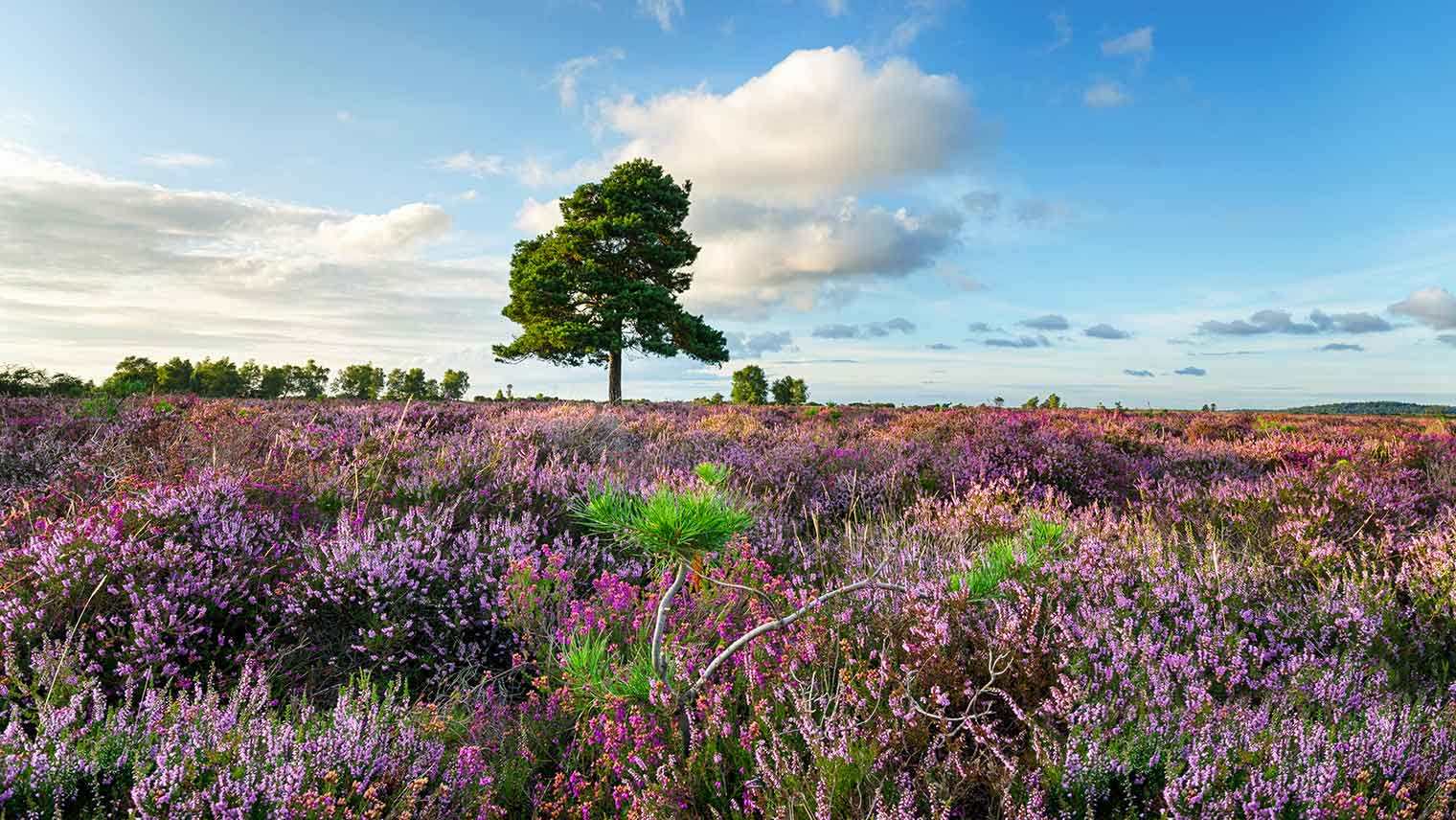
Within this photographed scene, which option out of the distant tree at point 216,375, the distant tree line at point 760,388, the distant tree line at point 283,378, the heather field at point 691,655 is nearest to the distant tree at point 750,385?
the distant tree line at point 760,388

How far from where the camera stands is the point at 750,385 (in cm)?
5825

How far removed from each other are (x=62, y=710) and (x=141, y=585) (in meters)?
1.19

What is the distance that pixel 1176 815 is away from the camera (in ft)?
5.51

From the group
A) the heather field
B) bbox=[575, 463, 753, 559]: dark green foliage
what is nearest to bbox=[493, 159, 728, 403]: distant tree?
the heather field

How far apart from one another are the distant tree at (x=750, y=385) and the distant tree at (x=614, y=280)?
28.2 meters

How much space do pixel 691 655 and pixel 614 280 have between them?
25604 mm

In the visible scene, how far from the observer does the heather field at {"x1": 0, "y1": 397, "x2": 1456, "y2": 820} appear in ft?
6.12

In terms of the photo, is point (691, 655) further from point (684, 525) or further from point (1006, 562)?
point (1006, 562)

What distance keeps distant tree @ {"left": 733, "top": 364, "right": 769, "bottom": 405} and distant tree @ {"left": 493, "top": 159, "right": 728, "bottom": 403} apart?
92.7 ft

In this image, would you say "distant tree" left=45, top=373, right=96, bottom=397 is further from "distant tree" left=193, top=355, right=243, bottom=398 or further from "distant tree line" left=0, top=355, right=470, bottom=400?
"distant tree" left=193, top=355, right=243, bottom=398

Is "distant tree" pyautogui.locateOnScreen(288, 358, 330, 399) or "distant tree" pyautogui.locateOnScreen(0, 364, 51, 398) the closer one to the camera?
"distant tree" pyautogui.locateOnScreen(0, 364, 51, 398)

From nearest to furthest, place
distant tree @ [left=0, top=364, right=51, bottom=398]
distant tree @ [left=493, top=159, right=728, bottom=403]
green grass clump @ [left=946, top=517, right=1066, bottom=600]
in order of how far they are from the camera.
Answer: green grass clump @ [left=946, top=517, right=1066, bottom=600] → distant tree @ [left=0, top=364, right=51, bottom=398] → distant tree @ [left=493, top=159, right=728, bottom=403]

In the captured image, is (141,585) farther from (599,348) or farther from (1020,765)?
(599,348)

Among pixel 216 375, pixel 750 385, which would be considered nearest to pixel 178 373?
pixel 216 375
